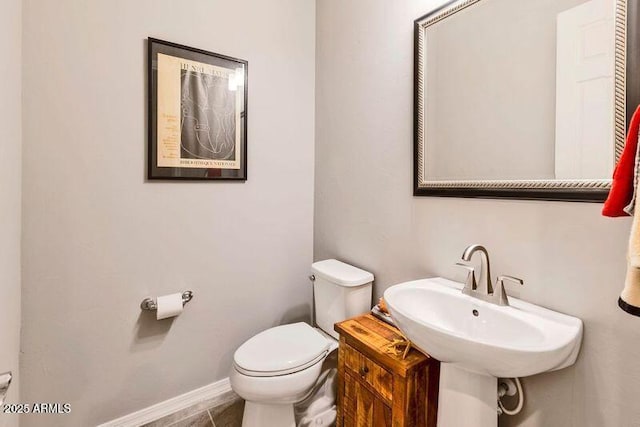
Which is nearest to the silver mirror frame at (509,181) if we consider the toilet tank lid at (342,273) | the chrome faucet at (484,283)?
the chrome faucet at (484,283)

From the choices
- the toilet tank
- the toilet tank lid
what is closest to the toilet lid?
the toilet tank

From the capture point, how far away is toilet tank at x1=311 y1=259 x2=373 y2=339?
1522mm

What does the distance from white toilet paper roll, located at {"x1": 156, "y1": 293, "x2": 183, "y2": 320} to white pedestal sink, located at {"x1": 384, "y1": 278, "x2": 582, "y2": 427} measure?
3.47ft

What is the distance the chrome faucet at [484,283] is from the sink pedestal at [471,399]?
248 mm

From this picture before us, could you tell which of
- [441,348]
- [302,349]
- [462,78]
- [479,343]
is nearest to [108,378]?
[302,349]

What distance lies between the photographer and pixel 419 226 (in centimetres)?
137

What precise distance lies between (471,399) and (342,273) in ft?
2.60

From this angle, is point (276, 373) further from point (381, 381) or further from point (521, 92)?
point (521, 92)

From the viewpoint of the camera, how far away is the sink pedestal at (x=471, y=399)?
913 millimetres

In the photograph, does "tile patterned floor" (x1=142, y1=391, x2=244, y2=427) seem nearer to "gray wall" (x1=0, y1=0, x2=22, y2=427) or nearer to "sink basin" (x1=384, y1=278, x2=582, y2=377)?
"gray wall" (x1=0, y1=0, x2=22, y2=427)

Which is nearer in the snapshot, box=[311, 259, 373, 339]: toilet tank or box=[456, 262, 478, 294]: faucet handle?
box=[456, 262, 478, 294]: faucet handle

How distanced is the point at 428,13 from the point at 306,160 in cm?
104

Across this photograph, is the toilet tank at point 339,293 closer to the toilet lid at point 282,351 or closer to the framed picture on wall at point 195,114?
the toilet lid at point 282,351

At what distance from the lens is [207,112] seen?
1585 millimetres
